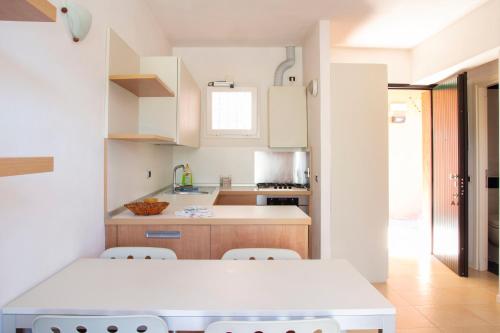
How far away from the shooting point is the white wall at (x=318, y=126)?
3539 millimetres

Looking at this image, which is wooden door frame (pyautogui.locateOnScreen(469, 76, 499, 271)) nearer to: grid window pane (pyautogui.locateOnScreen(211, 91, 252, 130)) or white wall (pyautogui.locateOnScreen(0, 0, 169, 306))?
grid window pane (pyautogui.locateOnScreen(211, 91, 252, 130))

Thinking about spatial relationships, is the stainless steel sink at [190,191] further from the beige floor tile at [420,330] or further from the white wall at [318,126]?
the beige floor tile at [420,330]

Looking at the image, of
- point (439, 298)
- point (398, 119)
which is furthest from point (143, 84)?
point (398, 119)

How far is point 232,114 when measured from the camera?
461 centimetres

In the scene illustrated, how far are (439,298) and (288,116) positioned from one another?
2.42m

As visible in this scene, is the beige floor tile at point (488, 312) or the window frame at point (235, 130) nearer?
the beige floor tile at point (488, 312)

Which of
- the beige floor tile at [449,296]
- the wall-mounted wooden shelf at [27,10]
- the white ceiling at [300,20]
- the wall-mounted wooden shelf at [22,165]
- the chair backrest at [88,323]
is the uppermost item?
the white ceiling at [300,20]

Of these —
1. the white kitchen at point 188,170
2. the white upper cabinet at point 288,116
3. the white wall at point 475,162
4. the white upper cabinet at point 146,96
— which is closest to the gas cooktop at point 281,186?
the white kitchen at point 188,170

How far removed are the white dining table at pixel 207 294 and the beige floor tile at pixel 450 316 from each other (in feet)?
5.70

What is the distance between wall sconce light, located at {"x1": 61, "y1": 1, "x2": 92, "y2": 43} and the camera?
172 cm

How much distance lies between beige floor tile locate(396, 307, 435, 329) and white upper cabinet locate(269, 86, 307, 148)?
2.04 meters

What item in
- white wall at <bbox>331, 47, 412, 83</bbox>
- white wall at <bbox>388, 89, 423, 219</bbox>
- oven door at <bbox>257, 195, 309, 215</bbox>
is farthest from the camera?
white wall at <bbox>388, 89, 423, 219</bbox>

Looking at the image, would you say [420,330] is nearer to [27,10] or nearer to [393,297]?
[393,297]

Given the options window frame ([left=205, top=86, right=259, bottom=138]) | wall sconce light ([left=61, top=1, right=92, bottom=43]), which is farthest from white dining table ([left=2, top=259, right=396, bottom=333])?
window frame ([left=205, top=86, right=259, bottom=138])
